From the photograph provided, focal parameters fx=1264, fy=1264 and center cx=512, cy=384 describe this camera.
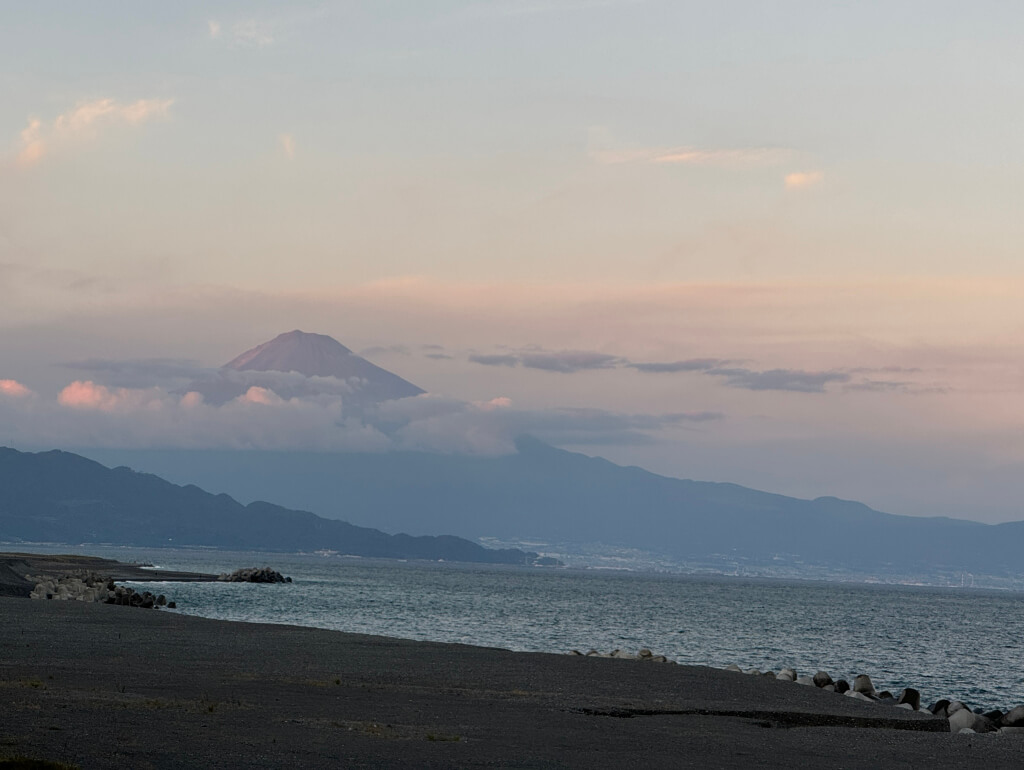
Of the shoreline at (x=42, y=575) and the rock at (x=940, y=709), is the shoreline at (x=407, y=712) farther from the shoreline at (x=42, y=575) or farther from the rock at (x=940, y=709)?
the shoreline at (x=42, y=575)

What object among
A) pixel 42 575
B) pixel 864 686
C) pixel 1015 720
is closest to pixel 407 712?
pixel 1015 720

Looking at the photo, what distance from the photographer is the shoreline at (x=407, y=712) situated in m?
17.9

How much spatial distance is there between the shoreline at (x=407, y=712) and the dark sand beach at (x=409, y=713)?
0.20 ft

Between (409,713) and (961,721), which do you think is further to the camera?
(961,721)

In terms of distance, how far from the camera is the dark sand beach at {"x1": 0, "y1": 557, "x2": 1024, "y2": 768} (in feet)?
58.7

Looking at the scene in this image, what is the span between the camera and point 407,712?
23.3 metres

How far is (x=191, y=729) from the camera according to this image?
19016 millimetres

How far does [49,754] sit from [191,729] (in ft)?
11.8

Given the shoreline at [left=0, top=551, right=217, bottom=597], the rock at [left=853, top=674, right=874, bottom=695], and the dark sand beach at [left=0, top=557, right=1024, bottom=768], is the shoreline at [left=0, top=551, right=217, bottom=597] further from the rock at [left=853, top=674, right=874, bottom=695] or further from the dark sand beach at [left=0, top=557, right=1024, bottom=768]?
the rock at [left=853, top=674, right=874, bottom=695]

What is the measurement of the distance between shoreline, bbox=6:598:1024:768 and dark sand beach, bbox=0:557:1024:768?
59 mm

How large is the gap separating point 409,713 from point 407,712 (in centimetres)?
15

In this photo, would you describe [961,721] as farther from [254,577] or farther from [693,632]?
[254,577]

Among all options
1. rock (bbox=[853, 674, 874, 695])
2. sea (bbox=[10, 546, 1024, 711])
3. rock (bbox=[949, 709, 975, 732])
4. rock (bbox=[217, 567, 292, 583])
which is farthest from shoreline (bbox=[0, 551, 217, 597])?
rock (bbox=[949, 709, 975, 732])

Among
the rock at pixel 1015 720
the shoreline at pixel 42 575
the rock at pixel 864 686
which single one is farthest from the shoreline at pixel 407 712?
the shoreline at pixel 42 575
